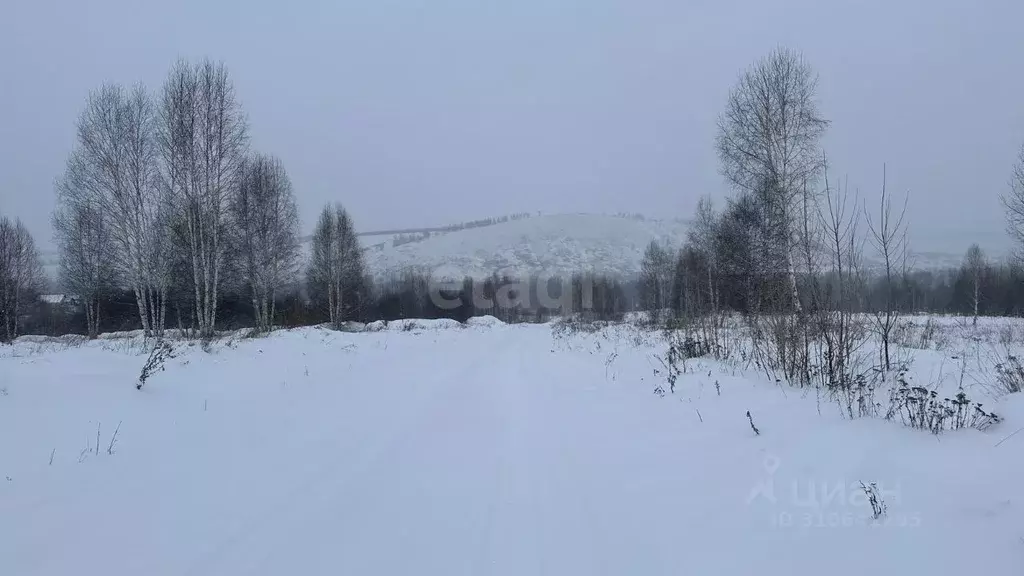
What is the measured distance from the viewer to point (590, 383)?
8133mm

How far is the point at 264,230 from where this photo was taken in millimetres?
20297

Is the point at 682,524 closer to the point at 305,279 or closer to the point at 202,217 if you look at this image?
the point at 202,217

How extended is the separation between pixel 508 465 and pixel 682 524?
155 centimetres

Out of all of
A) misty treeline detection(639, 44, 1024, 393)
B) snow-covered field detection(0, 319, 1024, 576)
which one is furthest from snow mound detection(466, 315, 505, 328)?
snow-covered field detection(0, 319, 1024, 576)

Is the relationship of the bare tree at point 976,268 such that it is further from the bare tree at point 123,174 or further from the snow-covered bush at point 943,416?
the bare tree at point 123,174

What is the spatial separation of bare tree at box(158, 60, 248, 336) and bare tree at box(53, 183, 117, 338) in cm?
434

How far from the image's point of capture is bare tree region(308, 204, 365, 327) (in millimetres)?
26797

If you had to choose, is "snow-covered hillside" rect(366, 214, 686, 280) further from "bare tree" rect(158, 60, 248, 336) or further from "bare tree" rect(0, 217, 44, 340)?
"bare tree" rect(158, 60, 248, 336)

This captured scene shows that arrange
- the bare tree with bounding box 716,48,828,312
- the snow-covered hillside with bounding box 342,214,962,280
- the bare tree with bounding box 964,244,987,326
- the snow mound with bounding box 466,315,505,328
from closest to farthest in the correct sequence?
the bare tree with bounding box 716,48,828,312 → the bare tree with bounding box 964,244,987,326 → the snow mound with bounding box 466,315,505,328 → the snow-covered hillside with bounding box 342,214,962,280

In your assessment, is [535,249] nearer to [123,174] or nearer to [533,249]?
[533,249]

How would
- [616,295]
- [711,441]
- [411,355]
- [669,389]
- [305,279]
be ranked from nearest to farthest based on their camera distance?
[711,441]
[669,389]
[411,355]
[305,279]
[616,295]

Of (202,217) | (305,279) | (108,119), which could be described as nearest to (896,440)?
(202,217)

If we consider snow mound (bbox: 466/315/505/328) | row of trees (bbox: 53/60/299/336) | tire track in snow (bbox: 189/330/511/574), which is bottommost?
snow mound (bbox: 466/315/505/328)

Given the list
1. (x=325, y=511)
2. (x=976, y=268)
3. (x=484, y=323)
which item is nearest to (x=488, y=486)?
(x=325, y=511)
